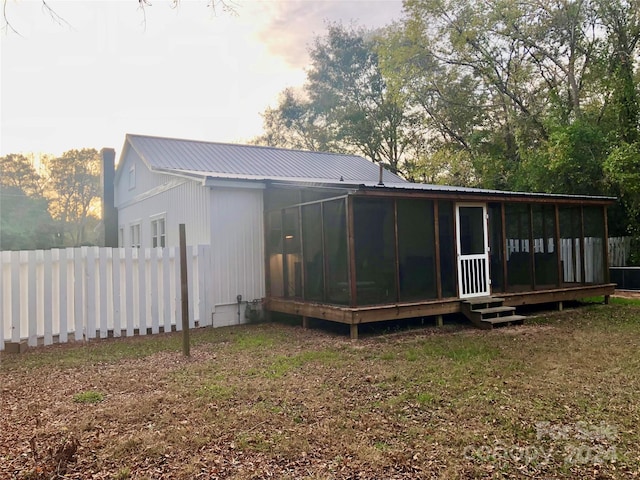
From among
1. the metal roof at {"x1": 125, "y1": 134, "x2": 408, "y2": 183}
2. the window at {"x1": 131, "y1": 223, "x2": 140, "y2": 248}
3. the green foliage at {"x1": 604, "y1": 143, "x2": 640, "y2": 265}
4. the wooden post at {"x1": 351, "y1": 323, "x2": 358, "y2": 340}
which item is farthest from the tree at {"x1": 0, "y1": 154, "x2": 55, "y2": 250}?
the green foliage at {"x1": 604, "y1": 143, "x2": 640, "y2": 265}

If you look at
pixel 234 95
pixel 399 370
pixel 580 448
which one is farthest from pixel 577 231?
pixel 234 95

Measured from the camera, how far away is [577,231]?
1042cm

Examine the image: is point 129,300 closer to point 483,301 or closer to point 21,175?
point 483,301

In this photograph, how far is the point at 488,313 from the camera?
8352mm

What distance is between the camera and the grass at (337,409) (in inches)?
120

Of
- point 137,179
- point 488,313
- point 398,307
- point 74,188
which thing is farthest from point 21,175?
point 488,313

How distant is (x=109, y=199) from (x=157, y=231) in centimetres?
520

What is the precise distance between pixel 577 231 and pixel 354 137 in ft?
56.3

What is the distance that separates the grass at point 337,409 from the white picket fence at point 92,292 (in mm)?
496

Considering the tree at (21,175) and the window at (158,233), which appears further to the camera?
the tree at (21,175)

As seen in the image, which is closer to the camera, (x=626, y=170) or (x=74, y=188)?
(x=626, y=170)

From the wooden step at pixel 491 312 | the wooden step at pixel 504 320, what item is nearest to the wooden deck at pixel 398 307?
the wooden step at pixel 491 312

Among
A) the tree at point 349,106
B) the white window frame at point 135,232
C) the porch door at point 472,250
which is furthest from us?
the tree at point 349,106

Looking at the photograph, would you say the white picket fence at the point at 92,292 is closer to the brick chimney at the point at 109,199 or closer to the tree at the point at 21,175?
the brick chimney at the point at 109,199
